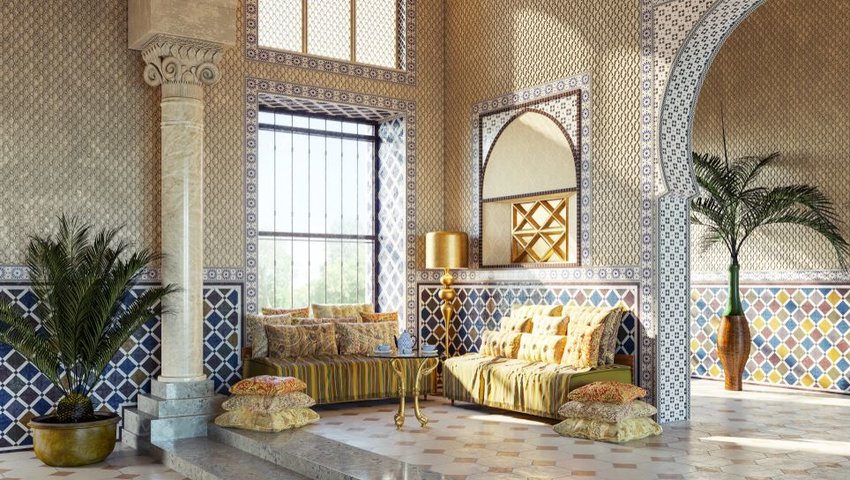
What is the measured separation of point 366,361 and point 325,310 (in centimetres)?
129

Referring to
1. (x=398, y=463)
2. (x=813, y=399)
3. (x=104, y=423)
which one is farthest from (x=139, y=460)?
(x=813, y=399)

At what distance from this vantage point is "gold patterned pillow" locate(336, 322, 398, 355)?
41.1ft

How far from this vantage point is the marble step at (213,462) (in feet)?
27.8

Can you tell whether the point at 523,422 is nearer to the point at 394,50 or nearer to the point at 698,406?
the point at 698,406

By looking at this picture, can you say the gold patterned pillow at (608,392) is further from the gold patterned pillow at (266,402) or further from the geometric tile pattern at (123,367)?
the geometric tile pattern at (123,367)

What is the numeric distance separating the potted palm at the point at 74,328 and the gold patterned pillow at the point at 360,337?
3045 millimetres

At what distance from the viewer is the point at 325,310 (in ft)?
42.8

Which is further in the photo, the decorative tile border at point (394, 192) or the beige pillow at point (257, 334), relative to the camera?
the decorative tile border at point (394, 192)

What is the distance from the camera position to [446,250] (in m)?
13.2

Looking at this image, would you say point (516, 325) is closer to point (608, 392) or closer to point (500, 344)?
point (500, 344)

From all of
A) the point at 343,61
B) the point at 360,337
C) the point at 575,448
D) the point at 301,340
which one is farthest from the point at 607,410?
the point at 343,61

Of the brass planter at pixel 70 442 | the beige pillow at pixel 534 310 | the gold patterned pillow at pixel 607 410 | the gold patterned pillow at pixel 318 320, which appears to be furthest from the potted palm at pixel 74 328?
the gold patterned pillow at pixel 607 410

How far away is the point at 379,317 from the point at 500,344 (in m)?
2.18

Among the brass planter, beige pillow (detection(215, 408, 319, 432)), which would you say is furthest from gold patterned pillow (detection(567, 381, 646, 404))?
the brass planter
